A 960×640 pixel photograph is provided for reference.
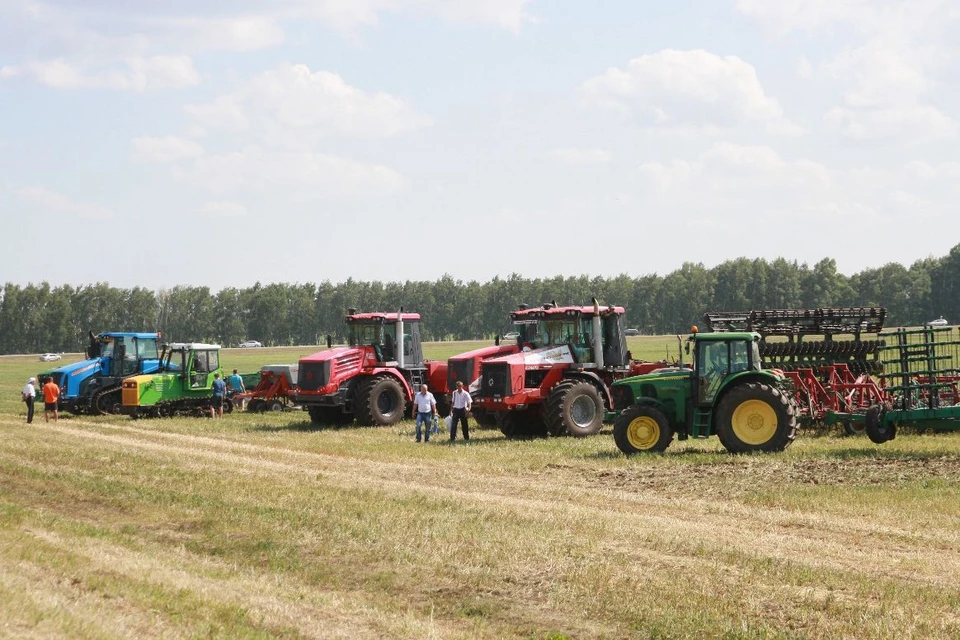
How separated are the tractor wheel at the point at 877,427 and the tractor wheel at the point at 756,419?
120cm

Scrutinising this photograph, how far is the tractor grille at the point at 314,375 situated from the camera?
85.9ft

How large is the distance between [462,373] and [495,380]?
2341 mm

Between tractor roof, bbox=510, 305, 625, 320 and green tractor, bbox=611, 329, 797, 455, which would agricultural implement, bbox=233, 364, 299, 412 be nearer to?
tractor roof, bbox=510, 305, 625, 320

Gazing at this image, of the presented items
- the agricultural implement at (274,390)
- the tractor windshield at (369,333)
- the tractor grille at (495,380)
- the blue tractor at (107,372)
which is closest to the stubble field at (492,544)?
the tractor grille at (495,380)

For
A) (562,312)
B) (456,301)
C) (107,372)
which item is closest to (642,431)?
(562,312)

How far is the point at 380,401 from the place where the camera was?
26.4m

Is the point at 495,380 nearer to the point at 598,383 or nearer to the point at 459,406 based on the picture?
Result: the point at 459,406

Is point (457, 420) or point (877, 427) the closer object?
point (877, 427)

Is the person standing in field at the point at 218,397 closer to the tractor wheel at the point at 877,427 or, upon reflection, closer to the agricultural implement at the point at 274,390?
the agricultural implement at the point at 274,390

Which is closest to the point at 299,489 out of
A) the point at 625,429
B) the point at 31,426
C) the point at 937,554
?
the point at 625,429

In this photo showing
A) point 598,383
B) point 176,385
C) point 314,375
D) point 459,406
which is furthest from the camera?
point 176,385

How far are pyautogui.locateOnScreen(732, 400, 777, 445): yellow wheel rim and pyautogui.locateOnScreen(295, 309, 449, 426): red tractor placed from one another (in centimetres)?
988

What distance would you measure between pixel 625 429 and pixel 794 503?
5797mm

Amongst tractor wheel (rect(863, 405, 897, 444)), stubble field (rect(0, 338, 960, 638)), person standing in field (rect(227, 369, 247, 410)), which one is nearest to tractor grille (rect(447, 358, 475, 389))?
stubble field (rect(0, 338, 960, 638))
